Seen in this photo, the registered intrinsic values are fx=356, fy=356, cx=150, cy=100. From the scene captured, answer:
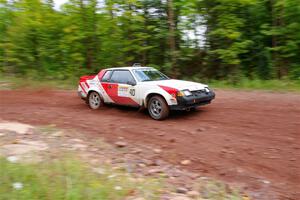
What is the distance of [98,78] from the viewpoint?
1080cm

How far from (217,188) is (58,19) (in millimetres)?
17817

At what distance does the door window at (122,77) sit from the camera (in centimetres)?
988

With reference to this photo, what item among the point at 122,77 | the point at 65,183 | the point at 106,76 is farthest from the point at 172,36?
the point at 65,183

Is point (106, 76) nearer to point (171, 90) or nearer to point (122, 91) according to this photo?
point (122, 91)

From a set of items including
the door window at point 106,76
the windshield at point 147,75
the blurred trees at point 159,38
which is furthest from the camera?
the blurred trees at point 159,38

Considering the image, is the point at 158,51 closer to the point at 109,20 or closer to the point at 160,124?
the point at 109,20

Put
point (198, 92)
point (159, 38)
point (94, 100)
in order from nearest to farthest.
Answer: point (198, 92) → point (94, 100) → point (159, 38)

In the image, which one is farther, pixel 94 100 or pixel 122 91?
pixel 94 100

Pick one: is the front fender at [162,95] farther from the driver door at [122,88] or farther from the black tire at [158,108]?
the driver door at [122,88]

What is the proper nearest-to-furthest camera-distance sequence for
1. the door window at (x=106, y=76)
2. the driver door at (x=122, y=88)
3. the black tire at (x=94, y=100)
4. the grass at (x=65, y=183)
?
the grass at (x=65, y=183) < the driver door at (x=122, y=88) < the door window at (x=106, y=76) < the black tire at (x=94, y=100)

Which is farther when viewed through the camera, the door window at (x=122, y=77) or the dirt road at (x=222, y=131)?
the door window at (x=122, y=77)

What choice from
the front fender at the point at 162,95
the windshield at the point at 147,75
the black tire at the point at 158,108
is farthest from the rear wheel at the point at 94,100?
the black tire at the point at 158,108

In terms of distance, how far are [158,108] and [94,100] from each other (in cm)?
260

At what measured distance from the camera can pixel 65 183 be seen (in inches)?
177
